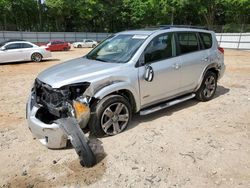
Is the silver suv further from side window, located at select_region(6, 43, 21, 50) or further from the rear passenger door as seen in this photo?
side window, located at select_region(6, 43, 21, 50)

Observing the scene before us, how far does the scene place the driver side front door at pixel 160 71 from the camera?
15.9ft

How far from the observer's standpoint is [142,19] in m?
41.8

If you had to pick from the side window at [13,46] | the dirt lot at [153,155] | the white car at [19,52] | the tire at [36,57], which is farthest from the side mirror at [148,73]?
the tire at [36,57]

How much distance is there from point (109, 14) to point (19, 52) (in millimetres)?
30669

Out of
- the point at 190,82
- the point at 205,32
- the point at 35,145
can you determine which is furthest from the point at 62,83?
the point at 205,32

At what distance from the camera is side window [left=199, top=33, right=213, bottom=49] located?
20.3 feet

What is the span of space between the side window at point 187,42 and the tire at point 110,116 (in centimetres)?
184

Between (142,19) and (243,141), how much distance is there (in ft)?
129

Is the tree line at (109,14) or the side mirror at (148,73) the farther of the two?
the tree line at (109,14)

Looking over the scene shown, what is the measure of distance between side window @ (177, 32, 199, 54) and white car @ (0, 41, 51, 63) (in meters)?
11.4

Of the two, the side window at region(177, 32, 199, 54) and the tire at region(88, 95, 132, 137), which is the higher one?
the side window at region(177, 32, 199, 54)

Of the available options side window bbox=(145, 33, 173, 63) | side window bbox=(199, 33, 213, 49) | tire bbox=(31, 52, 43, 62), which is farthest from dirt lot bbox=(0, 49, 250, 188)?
tire bbox=(31, 52, 43, 62)

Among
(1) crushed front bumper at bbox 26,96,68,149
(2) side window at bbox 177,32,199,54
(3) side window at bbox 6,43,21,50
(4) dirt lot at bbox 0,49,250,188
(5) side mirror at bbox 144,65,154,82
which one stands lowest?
(4) dirt lot at bbox 0,49,250,188

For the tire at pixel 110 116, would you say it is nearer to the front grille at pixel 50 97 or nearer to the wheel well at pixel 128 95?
the wheel well at pixel 128 95
